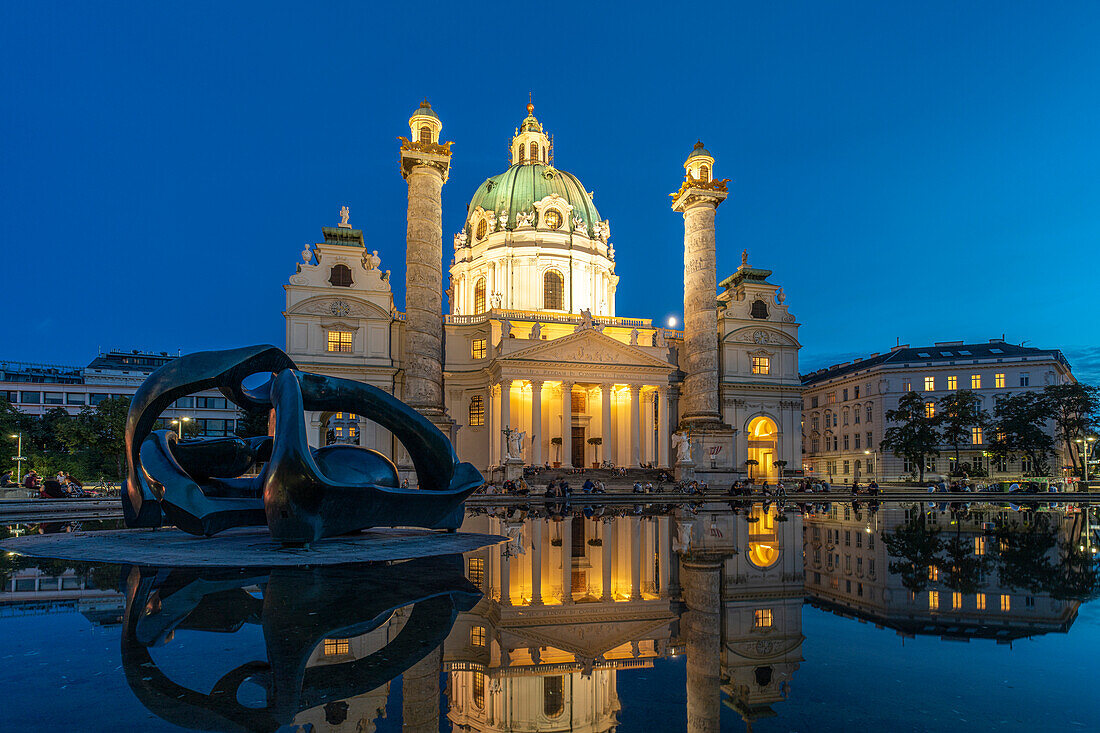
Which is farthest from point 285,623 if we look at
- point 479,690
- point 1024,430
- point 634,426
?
point 1024,430

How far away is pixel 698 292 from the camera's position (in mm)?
53781

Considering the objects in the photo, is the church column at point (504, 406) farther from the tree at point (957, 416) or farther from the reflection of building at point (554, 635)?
the tree at point (957, 416)

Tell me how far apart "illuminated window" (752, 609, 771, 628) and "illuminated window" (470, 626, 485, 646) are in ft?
10.3

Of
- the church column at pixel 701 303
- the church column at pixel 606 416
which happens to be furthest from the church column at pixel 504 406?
the church column at pixel 701 303

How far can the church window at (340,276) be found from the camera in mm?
52375

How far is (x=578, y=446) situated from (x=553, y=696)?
52.1 meters

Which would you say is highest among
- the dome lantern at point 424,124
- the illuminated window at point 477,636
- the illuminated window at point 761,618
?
the dome lantern at point 424,124

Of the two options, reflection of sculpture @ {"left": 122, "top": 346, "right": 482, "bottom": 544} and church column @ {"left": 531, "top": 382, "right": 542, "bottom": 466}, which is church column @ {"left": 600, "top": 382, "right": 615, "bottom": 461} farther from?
reflection of sculpture @ {"left": 122, "top": 346, "right": 482, "bottom": 544}

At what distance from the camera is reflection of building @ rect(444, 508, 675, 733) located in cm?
528

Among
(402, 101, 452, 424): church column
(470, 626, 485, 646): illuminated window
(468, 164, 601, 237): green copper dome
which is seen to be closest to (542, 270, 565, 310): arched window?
(468, 164, 601, 237): green copper dome

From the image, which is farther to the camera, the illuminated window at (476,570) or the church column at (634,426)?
the church column at (634,426)

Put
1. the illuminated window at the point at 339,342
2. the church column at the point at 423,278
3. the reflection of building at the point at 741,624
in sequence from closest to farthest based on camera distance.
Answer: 1. the reflection of building at the point at 741,624
2. the church column at the point at 423,278
3. the illuminated window at the point at 339,342

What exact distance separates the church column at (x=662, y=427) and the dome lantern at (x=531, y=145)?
1316 inches

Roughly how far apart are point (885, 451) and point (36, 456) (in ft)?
244
